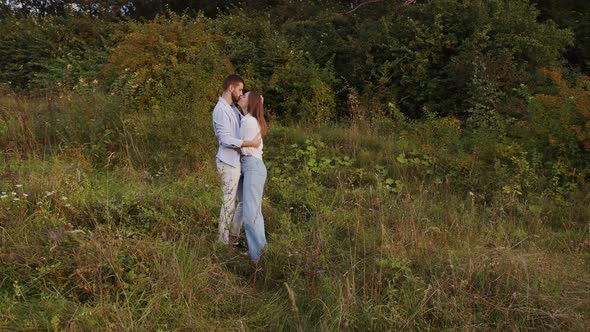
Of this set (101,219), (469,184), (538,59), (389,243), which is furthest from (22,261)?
(538,59)

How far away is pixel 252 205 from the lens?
508 cm

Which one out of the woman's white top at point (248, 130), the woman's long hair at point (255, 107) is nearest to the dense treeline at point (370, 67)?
the woman's long hair at point (255, 107)

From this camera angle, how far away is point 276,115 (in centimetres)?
1109

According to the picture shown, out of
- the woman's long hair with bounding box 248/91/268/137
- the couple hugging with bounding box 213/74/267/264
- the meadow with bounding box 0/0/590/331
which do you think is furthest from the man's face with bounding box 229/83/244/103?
the meadow with bounding box 0/0/590/331

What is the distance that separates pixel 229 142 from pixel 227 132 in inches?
7.1

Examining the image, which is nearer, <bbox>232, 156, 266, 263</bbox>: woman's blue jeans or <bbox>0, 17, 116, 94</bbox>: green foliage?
<bbox>232, 156, 266, 263</bbox>: woman's blue jeans

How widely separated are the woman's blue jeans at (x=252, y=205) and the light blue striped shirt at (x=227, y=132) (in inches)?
5.2

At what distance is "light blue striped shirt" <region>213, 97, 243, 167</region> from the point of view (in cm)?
523

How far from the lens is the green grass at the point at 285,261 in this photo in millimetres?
Answer: 3658

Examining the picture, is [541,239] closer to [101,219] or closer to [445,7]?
[101,219]

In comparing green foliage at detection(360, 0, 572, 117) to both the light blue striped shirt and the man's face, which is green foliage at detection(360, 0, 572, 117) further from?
the light blue striped shirt

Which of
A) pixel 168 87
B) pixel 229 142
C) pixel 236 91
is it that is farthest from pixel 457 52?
pixel 229 142

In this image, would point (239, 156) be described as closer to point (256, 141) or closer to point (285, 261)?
point (256, 141)

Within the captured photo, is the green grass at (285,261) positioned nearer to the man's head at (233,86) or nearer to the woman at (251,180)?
the woman at (251,180)
